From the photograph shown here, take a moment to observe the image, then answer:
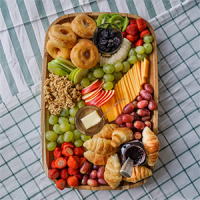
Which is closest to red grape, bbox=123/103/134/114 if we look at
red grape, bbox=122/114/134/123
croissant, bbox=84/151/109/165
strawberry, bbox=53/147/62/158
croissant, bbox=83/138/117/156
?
red grape, bbox=122/114/134/123

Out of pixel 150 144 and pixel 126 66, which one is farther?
pixel 126 66

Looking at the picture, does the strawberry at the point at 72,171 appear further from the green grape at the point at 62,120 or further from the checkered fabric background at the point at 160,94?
the green grape at the point at 62,120

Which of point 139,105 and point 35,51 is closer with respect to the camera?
point 139,105

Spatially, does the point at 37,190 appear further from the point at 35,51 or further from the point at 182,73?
the point at 182,73

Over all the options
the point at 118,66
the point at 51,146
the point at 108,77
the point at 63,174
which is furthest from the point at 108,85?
the point at 63,174

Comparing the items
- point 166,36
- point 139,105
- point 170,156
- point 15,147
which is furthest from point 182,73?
point 15,147

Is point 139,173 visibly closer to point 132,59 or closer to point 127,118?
point 127,118

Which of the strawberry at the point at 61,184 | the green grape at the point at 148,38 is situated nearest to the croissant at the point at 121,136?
the strawberry at the point at 61,184
